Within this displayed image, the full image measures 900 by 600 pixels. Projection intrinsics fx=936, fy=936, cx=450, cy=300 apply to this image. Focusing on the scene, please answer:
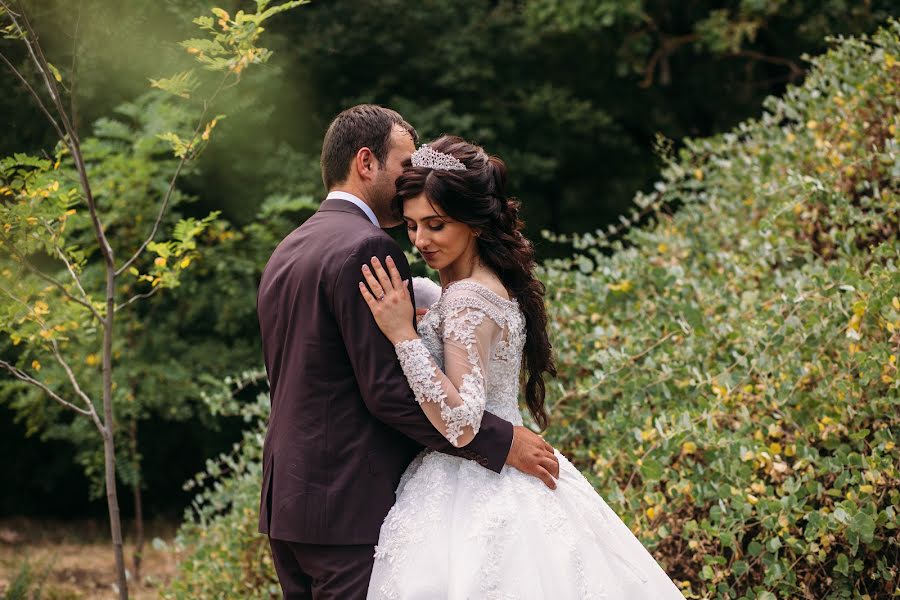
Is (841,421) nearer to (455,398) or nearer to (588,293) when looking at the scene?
(588,293)

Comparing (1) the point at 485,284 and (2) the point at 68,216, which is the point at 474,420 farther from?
(2) the point at 68,216

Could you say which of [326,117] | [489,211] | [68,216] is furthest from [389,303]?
[326,117]

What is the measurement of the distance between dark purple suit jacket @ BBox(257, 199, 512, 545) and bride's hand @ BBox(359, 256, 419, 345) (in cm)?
3

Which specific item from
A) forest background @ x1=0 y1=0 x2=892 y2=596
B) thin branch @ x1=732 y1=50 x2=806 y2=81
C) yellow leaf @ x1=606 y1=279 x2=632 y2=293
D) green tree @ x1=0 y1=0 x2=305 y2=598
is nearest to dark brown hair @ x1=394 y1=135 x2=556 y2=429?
green tree @ x1=0 y1=0 x2=305 y2=598

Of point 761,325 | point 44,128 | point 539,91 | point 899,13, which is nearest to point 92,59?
point 44,128

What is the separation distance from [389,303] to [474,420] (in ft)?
1.26

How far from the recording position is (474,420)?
8.13ft

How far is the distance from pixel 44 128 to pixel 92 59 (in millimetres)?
669

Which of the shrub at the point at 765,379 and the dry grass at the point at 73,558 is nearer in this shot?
the shrub at the point at 765,379

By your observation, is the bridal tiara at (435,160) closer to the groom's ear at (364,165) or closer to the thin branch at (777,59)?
the groom's ear at (364,165)

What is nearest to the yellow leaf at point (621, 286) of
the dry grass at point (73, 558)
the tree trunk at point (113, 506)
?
the tree trunk at point (113, 506)

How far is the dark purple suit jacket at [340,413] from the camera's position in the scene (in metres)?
2.48

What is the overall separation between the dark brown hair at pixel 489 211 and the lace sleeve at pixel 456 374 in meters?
0.24

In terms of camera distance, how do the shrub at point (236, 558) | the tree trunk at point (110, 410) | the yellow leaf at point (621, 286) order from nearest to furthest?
the tree trunk at point (110, 410), the shrub at point (236, 558), the yellow leaf at point (621, 286)
